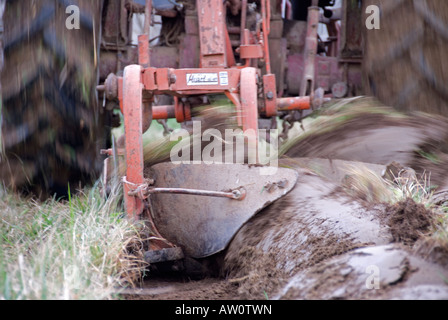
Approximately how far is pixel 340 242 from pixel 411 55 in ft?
4.31

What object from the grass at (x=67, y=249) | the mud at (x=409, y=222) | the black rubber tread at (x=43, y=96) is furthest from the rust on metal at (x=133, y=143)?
the mud at (x=409, y=222)

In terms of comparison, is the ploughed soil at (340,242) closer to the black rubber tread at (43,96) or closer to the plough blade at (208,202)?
the plough blade at (208,202)

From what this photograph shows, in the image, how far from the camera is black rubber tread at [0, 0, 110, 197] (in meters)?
2.37

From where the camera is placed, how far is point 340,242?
1.65m

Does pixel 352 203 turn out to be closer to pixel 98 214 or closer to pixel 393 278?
pixel 393 278

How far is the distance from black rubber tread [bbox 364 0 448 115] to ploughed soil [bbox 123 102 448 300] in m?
0.12

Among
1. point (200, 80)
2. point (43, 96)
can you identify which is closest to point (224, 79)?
point (200, 80)

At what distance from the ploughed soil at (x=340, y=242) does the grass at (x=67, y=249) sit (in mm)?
121

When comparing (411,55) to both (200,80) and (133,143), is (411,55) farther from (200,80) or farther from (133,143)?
(133,143)

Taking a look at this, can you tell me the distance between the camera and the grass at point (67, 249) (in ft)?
4.55

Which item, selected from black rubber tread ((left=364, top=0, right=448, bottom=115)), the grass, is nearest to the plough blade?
the grass

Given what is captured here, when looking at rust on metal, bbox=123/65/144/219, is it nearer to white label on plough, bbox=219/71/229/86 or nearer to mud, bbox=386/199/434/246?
white label on plough, bbox=219/71/229/86
